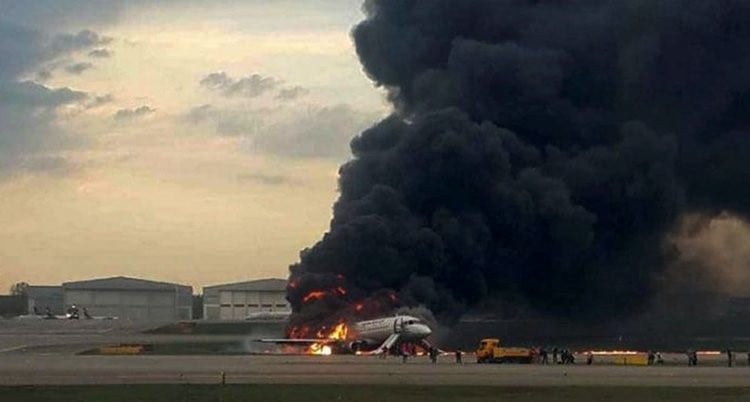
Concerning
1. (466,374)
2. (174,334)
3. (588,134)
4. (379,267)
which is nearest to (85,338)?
(174,334)

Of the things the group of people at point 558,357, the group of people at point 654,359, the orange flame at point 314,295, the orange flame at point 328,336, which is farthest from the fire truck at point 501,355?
the orange flame at point 314,295

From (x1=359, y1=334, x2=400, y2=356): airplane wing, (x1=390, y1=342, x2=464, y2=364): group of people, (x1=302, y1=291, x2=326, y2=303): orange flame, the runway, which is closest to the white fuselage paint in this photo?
(x1=359, y1=334, x2=400, y2=356): airplane wing

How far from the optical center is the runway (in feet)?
190

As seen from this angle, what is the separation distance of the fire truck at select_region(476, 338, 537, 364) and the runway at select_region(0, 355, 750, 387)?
2.72 m

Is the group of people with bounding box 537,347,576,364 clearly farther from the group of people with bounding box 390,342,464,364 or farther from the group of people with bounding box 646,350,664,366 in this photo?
the group of people with bounding box 390,342,464,364

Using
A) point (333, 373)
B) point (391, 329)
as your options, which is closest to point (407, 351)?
point (391, 329)

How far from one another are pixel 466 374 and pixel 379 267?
3457cm

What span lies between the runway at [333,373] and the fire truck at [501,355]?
272 centimetres

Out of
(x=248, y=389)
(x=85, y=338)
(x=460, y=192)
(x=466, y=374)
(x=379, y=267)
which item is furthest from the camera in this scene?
(x=85, y=338)

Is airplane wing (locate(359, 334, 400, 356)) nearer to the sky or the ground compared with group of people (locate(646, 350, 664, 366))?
nearer to the sky

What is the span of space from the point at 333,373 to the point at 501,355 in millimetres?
19916

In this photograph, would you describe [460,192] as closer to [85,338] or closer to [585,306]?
[585,306]

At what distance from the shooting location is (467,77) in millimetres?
107562

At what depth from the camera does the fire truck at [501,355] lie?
269 feet
